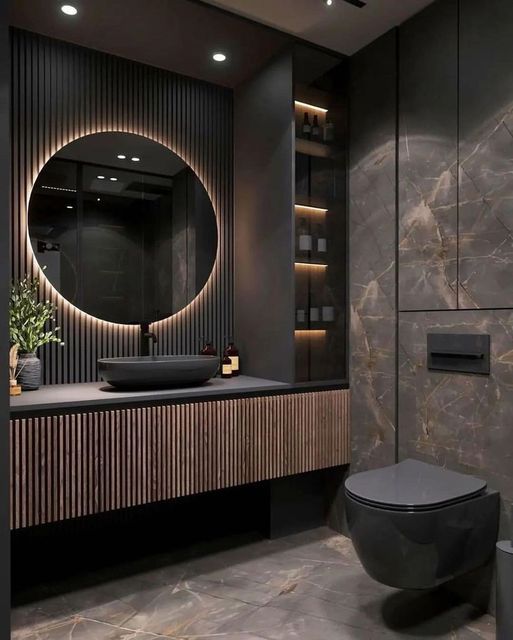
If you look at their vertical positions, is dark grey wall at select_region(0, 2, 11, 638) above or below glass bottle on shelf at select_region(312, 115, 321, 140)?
below

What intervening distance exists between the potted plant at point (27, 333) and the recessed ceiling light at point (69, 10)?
1.30 meters

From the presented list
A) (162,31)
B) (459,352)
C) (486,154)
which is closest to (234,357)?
(459,352)

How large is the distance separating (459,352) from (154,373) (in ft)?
4.53

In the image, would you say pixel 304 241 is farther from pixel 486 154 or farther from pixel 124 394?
pixel 124 394

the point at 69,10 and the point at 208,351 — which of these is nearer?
the point at 69,10

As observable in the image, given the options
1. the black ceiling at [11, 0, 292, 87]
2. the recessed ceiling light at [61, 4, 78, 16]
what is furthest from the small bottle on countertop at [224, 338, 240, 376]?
the recessed ceiling light at [61, 4, 78, 16]

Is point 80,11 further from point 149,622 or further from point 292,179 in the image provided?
point 149,622

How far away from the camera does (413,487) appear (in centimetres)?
193

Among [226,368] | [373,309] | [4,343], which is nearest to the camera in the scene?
[4,343]

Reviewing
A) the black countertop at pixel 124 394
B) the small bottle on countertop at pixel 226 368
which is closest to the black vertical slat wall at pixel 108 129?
the small bottle on countertop at pixel 226 368

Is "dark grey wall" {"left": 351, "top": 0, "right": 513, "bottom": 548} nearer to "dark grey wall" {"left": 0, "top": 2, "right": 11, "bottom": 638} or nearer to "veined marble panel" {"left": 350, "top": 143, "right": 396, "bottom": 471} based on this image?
"veined marble panel" {"left": 350, "top": 143, "right": 396, "bottom": 471}

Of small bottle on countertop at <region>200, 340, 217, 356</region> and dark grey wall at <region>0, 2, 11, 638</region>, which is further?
small bottle on countertop at <region>200, 340, 217, 356</region>

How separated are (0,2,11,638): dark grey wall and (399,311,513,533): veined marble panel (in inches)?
69.8

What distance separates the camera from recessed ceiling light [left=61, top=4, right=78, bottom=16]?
7.33 feet
